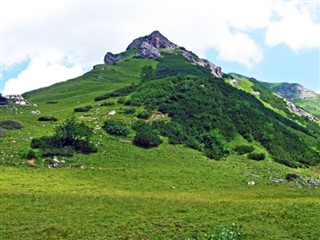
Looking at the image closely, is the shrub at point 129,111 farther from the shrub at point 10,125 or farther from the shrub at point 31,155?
the shrub at point 31,155

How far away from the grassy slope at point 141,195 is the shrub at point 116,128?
2.13 m

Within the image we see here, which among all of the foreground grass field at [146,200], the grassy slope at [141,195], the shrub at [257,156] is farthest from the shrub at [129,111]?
the shrub at [257,156]

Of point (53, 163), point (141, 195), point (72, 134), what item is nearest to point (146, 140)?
point (72, 134)

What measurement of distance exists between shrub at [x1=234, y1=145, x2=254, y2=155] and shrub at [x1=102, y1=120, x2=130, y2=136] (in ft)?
70.2

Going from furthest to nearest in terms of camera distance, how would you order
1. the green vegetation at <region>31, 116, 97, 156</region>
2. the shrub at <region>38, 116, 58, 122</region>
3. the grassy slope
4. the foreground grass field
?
the shrub at <region>38, 116, 58, 122</region> < the green vegetation at <region>31, 116, 97, 156</region> < the grassy slope < the foreground grass field

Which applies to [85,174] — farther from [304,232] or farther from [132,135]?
[304,232]

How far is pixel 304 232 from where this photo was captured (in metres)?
35.2

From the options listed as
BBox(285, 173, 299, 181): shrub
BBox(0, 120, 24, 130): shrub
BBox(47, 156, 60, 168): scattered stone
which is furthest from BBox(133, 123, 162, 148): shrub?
BBox(0, 120, 24, 130): shrub

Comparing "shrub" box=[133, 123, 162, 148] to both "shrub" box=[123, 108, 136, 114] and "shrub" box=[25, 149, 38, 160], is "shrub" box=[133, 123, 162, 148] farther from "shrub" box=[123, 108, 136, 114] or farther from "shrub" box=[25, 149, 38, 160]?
"shrub" box=[25, 149, 38, 160]

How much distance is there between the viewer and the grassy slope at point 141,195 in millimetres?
35156

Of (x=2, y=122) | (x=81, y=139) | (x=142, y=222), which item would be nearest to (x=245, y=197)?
(x=142, y=222)

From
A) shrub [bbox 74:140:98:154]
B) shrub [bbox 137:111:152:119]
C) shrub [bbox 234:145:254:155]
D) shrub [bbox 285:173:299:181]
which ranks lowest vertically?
shrub [bbox 285:173:299:181]

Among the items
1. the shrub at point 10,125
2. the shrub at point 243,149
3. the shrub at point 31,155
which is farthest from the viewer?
the shrub at point 243,149

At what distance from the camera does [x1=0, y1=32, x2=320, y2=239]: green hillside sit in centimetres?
Result: 3600
